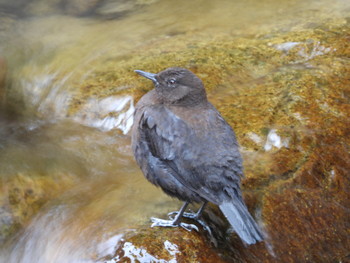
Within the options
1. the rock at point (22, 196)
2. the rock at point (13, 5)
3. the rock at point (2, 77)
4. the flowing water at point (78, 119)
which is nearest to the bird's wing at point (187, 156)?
the flowing water at point (78, 119)

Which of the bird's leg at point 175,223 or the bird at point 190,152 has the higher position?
the bird at point 190,152

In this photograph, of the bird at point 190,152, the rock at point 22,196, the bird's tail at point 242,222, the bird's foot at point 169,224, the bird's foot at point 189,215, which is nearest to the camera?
the bird's tail at point 242,222

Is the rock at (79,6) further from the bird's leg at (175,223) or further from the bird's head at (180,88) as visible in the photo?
the bird's leg at (175,223)

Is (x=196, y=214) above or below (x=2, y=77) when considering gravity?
below

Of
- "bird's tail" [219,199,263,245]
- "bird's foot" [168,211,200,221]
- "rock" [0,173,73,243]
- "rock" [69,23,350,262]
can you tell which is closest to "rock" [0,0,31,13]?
"rock" [69,23,350,262]

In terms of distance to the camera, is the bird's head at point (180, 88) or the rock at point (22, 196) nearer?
the bird's head at point (180, 88)

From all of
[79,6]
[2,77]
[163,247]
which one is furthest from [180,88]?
[79,6]

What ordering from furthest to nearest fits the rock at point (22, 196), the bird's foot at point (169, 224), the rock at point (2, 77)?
the rock at point (2, 77), the rock at point (22, 196), the bird's foot at point (169, 224)

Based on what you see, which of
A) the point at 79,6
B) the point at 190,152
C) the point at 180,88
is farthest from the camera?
the point at 79,6

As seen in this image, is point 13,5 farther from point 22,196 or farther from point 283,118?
point 283,118
